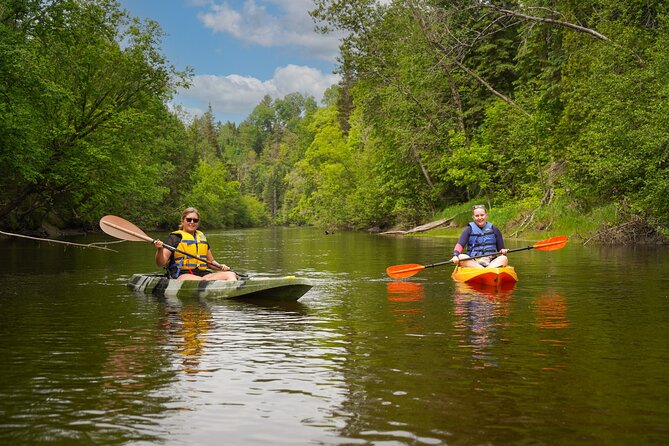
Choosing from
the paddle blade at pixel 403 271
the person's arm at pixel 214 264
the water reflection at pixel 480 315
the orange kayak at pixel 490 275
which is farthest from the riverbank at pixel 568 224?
the person's arm at pixel 214 264

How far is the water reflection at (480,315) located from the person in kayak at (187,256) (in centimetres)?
380

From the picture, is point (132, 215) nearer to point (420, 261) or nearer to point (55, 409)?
point (420, 261)

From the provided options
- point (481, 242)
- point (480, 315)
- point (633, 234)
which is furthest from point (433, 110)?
point (480, 315)

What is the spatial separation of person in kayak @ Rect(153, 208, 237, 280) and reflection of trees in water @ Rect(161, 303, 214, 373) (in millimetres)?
1002

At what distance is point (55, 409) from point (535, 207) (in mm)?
26892

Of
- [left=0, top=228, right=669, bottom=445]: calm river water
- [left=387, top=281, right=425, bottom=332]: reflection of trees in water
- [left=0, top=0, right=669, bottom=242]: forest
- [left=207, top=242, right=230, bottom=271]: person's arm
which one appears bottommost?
[left=0, top=228, right=669, bottom=445]: calm river water

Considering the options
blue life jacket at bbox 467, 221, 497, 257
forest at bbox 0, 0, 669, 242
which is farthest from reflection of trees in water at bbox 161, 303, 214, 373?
forest at bbox 0, 0, 669, 242

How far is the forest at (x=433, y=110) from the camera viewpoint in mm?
20250

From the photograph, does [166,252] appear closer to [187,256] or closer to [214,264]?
[187,256]

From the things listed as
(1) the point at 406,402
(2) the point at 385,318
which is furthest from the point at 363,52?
(1) the point at 406,402

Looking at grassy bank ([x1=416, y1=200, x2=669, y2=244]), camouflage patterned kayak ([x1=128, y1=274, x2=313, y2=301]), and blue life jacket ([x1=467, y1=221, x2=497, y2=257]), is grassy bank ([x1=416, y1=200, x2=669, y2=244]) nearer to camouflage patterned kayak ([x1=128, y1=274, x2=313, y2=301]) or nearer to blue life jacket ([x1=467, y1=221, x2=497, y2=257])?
blue life jacket ([x1=467, y1=221, x2=497, y2=257])

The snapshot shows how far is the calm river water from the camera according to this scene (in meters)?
4.32

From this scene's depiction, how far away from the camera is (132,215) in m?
48.7

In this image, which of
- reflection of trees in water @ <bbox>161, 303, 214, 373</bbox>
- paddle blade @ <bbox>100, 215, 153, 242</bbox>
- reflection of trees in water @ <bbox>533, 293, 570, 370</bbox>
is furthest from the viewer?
paddle blade @ <bbox>100, 215, 153, 242</bbox>
